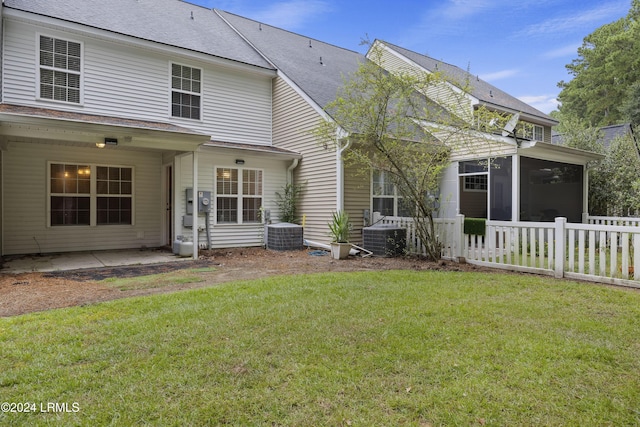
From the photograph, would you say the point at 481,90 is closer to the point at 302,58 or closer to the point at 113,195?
the point at 302,58

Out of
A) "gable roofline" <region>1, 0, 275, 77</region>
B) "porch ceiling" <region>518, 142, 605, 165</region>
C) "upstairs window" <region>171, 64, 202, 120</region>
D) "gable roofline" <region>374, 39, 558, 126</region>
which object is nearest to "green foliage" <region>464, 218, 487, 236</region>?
"porch ceiling" <region>518, 142, 605, 165</region>

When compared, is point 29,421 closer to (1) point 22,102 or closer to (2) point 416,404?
(2) point 416,404

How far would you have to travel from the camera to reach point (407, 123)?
7.43 meters

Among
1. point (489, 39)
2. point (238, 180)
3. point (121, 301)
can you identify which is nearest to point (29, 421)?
point (121, 301)

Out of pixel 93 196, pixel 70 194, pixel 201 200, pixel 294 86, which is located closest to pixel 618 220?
pixel 294 86

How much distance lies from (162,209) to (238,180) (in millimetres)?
2339

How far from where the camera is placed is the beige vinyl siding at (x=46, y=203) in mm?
8344

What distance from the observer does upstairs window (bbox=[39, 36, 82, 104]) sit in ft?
27.5

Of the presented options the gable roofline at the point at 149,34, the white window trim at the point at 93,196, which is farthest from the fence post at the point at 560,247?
the white window trim at the point at 93,196

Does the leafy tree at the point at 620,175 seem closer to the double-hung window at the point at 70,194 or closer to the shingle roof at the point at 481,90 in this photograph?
the shingle roof at the point at 481,90

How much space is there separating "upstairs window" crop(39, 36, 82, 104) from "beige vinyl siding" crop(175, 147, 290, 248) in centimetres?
298

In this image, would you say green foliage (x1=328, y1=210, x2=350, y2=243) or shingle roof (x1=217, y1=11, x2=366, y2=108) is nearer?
green foliage (x1=328, y1=210, x2=350, y2=243)

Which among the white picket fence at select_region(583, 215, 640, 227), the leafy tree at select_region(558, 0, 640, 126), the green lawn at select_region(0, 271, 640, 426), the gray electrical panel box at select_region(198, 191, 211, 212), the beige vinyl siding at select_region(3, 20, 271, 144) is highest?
the leafy tree at select_region(558, 0, 640, 126)

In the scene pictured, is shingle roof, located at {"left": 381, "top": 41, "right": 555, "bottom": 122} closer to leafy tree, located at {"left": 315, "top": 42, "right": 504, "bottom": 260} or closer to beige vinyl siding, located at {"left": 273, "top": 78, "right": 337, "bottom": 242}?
beige vinyl siding, located at {"left": 273, "top": 78, "right": 337, "bottom": 242}
